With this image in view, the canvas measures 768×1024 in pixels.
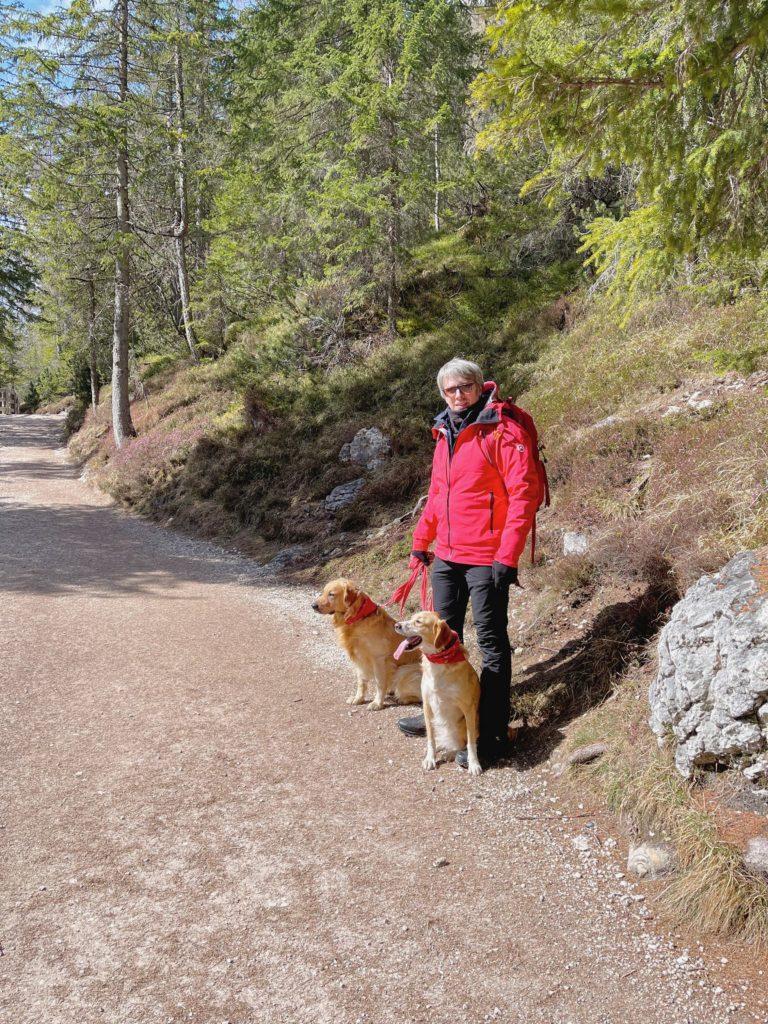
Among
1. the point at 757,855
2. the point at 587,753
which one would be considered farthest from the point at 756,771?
the point at 587,753

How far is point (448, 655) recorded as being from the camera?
14.4ft

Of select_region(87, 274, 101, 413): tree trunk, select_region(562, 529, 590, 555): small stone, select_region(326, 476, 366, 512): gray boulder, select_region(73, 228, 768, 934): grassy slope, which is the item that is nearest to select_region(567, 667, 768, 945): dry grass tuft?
select_region(73, 228, 768, 934): grassy slope

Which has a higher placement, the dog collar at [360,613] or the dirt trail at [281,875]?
the dog collar at [360,613]

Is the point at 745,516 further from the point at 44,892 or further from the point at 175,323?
the point at 175,323

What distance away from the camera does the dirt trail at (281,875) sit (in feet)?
8.96

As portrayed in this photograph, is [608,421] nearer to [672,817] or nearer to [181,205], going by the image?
[672,817]

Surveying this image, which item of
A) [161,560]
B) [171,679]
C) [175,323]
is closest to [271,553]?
[161,560]

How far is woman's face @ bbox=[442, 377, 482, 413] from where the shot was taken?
447 centimetres

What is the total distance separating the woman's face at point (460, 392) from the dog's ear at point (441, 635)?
4.97 ft

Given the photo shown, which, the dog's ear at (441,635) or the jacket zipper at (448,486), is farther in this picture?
the jacket zipper at (448,486)

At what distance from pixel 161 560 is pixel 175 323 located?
21.2 m

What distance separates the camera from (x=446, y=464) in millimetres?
4672

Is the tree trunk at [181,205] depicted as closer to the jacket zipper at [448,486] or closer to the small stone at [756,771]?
the jacket zipper at [448,486]

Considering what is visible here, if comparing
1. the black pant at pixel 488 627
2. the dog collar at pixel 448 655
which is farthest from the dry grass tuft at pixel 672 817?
the dog collar at pixel 448 655
